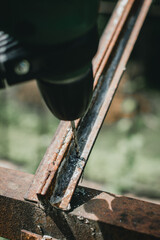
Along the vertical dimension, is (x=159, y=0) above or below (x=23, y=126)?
above

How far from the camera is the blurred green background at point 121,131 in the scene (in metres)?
2.67

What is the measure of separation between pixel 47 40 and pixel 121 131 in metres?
2.76

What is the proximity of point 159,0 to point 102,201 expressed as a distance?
2022mm

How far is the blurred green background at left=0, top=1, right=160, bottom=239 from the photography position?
2.67 m

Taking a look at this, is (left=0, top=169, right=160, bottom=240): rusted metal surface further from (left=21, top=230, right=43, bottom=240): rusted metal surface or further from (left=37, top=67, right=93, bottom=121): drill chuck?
(left=37, top=67, right=93, bottom=121): drill chuck

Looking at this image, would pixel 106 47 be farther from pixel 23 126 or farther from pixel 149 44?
pixel 149 44

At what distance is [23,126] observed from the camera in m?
3.26

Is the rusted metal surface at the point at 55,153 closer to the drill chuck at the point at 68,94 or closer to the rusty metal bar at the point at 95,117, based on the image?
the rusty metal bar at the point at 95,117

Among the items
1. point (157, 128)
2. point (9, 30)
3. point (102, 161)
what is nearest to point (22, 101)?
point (102, 161)

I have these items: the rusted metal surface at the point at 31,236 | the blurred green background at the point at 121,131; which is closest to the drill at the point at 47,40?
the rusted metal surface at the point at 31,236

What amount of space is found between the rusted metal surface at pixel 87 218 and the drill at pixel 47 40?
412 mm

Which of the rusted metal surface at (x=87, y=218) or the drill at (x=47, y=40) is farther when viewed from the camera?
the rusted metal surface at (x=87, y=218)

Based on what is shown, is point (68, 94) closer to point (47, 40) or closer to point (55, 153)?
point (47, 40)

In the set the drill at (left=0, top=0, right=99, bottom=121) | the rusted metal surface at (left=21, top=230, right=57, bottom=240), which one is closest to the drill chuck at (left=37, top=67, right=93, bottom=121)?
the drill at (left=0, top=0, right=99, bottom=121)
